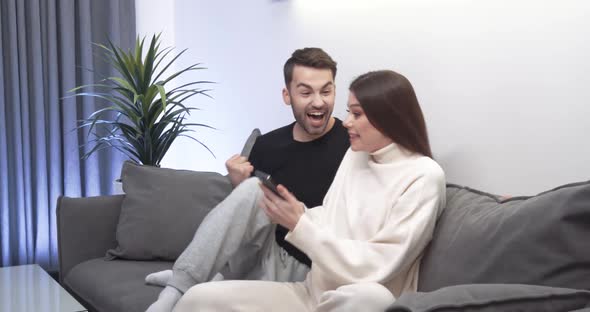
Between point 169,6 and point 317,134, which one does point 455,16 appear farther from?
point 169,6

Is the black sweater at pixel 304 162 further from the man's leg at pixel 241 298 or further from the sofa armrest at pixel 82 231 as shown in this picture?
the sofa armrest at pixel 82 231

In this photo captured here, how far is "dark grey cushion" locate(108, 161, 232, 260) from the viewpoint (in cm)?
265

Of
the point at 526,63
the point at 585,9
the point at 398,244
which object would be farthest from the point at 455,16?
the point at 398,244

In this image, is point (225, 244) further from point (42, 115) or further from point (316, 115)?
point (42, 115)

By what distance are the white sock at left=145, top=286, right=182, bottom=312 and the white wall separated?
105 cm

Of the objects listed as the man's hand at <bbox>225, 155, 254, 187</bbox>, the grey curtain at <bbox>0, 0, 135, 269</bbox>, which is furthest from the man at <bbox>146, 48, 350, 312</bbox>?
the grey curtain at <bbox>0, 0, 135, 269</bbox>

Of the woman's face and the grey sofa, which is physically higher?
the woman's face

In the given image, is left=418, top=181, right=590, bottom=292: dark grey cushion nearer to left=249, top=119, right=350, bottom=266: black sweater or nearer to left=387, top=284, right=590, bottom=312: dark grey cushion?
left=387, top=284, right=590, bottom=312: dark grey cushion

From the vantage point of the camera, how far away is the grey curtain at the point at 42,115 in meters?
3.70

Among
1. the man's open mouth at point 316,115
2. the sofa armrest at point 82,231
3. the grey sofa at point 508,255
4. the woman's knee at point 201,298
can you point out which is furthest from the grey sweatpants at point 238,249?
the sofa armrest at point 82,231

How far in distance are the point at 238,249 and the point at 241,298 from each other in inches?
14.2

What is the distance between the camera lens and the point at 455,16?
6.99ft

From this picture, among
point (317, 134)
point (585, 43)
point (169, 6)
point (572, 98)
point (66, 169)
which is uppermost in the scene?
point (169, 6)

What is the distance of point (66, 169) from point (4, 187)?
1.22ft
